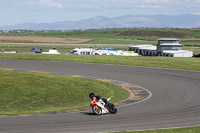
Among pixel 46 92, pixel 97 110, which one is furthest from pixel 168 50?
pixel 97 110

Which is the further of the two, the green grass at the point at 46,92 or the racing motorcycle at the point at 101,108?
the green grass at the point at 46,92

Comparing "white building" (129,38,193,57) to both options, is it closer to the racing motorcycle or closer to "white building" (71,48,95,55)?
"white building" (71,48,95,55)

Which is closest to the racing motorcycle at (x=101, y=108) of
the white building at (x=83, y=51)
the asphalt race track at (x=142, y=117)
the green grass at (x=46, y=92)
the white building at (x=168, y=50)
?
the asphalt race track at (x=142, y=117)

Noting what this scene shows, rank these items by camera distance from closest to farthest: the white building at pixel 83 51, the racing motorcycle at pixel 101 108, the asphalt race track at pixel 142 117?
the asphalt race track at pixel 142 117, the racing motorcycle at pixel 101 108, the white building at pixel 83 51

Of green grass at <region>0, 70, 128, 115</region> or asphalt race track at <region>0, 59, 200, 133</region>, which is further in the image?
green grass at <region>0, 70, 128, 115</region>

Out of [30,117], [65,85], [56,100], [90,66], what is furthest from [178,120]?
[90,66]

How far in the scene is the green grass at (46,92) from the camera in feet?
82.1

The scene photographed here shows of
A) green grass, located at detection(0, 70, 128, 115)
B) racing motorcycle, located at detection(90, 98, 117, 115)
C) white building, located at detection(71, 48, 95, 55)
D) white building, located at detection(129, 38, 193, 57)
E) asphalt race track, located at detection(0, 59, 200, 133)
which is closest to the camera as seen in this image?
asphalt race track, located at detection(0, 59, 200, 133)

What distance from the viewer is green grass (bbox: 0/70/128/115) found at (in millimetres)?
25031

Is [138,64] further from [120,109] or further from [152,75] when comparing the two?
[120,109]

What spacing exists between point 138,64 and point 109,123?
32.5 m

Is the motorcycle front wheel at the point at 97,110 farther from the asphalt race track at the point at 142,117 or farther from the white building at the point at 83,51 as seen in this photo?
the white building at the point at 83,51

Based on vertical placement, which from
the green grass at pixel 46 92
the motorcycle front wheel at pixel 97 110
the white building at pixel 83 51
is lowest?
the white building at pixel 83 51

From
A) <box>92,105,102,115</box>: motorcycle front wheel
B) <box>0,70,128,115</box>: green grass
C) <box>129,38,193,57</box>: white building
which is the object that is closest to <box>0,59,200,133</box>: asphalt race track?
<box>92,105,102,115</box>: motorcycle front wheel
